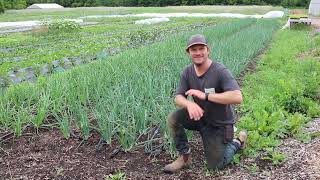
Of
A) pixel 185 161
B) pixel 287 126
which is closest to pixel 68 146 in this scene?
pixel 185 161

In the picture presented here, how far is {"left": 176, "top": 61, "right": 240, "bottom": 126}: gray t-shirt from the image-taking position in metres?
3.09

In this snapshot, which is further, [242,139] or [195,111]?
[242,139]

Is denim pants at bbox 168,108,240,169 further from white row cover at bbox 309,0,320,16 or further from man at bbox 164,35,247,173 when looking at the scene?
white row cover at bbox 309,0,320,16

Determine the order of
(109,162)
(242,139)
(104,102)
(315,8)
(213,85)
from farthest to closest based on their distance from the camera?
(315,8) → (104,102) → (242,139) → (109,162) → (213,85)

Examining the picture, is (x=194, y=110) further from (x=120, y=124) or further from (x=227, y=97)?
(x=120, y=124)

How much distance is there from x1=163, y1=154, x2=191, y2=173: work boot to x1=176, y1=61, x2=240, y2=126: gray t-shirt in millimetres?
337

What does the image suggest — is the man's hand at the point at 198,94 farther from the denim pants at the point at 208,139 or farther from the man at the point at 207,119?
the denim pants at the point at 208,139

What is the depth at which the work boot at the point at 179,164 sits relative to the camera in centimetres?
324

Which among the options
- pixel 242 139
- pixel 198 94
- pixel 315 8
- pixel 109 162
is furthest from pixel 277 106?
pixel 315 8

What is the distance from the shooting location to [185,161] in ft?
10.8

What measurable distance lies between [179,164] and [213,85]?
663mm

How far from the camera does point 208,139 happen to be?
326 cm

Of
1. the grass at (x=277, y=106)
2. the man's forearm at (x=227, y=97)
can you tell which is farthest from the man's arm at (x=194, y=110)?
the grass at (x=277, y=106)

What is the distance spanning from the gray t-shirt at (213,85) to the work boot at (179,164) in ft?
1.11
